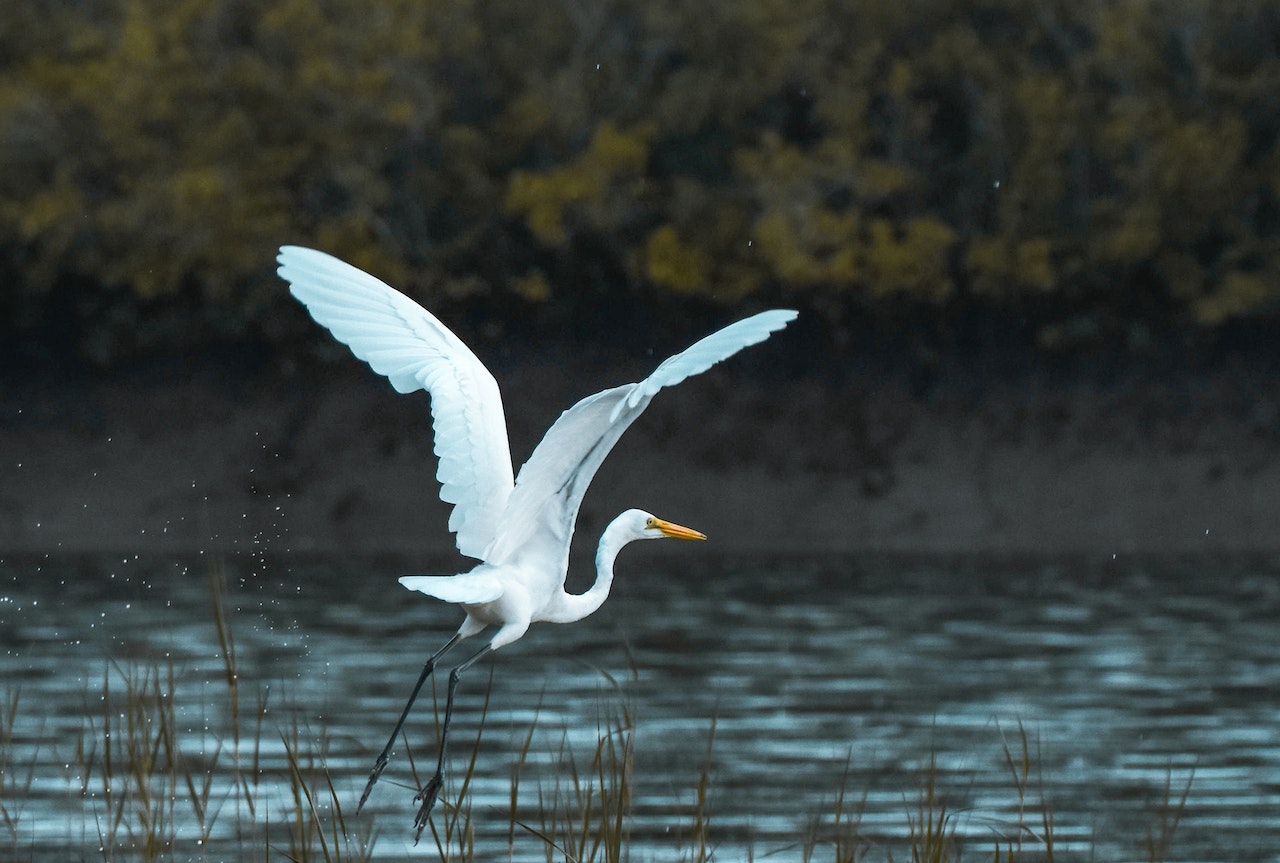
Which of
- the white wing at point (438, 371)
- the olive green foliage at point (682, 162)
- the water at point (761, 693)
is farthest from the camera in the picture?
the olive green foliage at point (682, 162)

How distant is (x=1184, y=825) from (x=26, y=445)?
14.2 metres

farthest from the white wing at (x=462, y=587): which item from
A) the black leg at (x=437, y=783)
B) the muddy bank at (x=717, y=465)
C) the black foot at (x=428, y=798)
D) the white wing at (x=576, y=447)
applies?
the muddy bank at (x=717, y=465)

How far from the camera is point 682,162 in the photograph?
21.5 metres

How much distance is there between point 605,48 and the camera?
21.4 meters

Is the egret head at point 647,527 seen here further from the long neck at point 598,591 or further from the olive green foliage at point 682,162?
the olive green foliage at point 682,162

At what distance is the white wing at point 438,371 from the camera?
6.12 metres

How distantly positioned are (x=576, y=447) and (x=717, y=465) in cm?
1434

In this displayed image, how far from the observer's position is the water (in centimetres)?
723

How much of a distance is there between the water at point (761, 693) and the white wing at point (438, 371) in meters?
0.63

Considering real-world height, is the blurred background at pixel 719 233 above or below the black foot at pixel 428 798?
above

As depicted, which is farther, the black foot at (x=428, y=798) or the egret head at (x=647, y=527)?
the egret head at (x=647, y=527)

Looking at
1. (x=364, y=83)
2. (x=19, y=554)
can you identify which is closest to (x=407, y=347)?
(x=19, y=554)

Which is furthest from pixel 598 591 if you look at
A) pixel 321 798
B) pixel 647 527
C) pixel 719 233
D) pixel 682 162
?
pixel 682 162

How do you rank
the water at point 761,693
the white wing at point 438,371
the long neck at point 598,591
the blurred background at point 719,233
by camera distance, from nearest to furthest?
the white wing at point 438,371 < the long neck at point 598,591 < the water at point 761,693 < the blurred background at point 719,233
